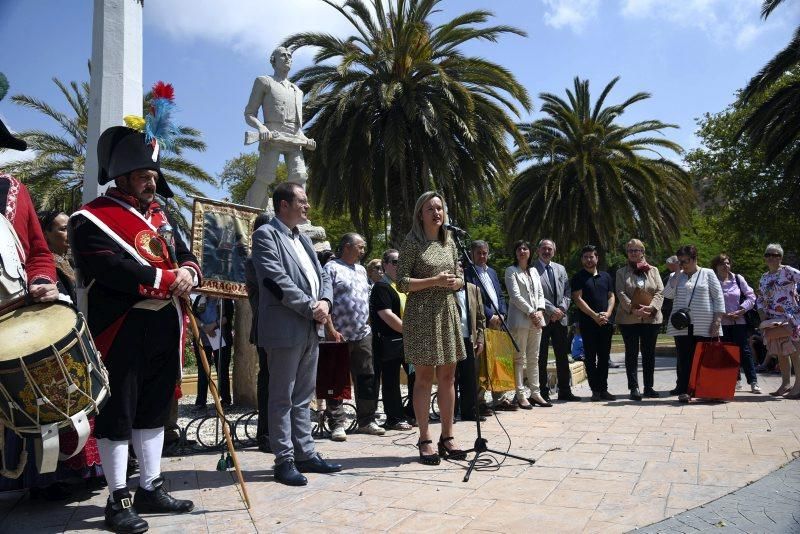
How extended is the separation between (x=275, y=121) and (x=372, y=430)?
4843mm

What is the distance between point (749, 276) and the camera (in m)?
35.8

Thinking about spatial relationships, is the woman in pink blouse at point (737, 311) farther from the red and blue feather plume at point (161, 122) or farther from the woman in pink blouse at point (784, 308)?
the red and blue feather plume at point (161, 122)

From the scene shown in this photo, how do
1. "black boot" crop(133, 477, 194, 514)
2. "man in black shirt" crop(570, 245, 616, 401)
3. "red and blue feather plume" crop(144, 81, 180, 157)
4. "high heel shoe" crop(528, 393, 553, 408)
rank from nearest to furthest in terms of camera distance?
"black boot" crop(133, 477, 194, 514)
"red and blue feather plume" crop(144, 81, 180, 157)
"high heel shoe" crop(528, 393, 553, 408)
"man in black shirt" crop(570, 245, 616, 401)

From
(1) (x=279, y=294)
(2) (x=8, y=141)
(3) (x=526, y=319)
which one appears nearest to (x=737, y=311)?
(3) (x=526, y=319)

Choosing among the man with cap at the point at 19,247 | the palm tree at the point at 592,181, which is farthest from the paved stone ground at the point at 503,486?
the palm tree at the point at 592,181

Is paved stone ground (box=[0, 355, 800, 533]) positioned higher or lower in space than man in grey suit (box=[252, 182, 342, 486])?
lower

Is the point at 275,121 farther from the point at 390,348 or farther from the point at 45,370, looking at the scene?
the point at 45,370

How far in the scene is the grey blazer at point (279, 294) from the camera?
472 centimetres

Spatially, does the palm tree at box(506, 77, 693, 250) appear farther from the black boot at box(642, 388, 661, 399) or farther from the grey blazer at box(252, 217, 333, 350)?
the grey blazer at box(252, 217, 333, 350)

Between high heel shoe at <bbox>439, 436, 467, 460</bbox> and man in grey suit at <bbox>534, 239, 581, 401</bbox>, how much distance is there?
370 cm

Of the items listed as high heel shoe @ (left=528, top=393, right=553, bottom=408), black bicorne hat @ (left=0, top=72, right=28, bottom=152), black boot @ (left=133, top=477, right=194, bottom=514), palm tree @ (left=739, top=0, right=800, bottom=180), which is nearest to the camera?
black bicorne hat @ (left=0, top=72, right=28, bottom=152)

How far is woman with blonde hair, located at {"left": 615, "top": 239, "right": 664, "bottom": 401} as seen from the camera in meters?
8.98

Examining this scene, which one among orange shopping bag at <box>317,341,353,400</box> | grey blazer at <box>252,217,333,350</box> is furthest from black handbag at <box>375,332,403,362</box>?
grey blazer at <box>252,217,333,350</box>

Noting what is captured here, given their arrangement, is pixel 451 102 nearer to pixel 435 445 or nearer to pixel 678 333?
pixel 678 333
